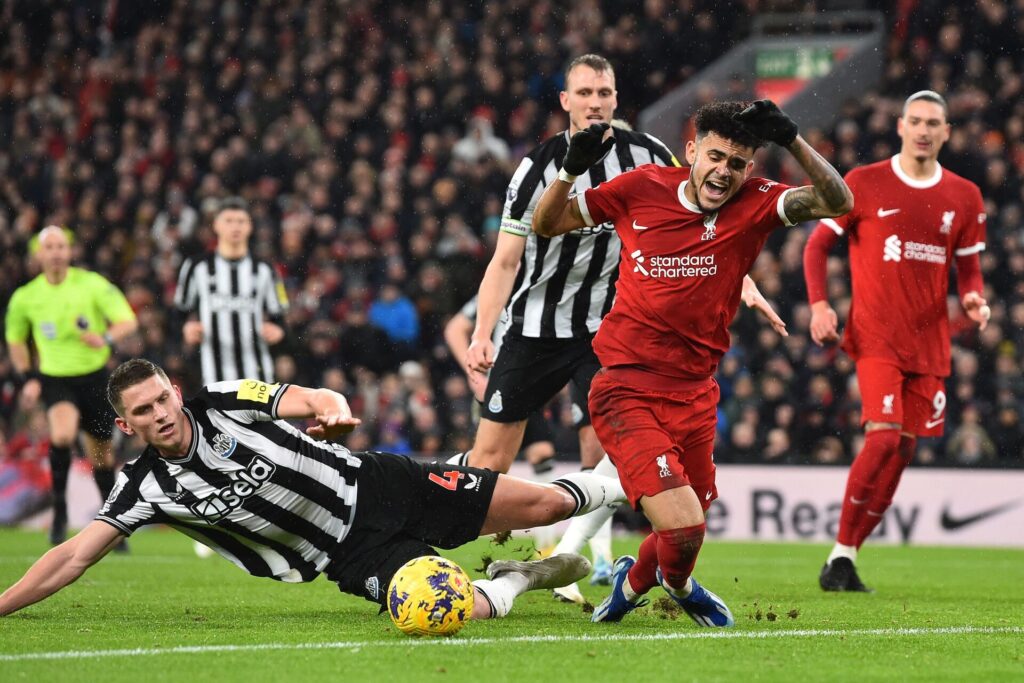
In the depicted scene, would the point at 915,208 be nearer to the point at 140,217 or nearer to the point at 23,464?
the point at 23,464

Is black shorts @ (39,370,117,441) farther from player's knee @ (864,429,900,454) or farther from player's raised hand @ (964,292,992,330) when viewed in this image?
player's raised hand @ (964,292,992,330)

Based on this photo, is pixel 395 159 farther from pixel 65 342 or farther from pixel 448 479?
pixel 448 479

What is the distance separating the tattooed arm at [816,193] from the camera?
535 centimetres

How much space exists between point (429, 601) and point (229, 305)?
243 inches

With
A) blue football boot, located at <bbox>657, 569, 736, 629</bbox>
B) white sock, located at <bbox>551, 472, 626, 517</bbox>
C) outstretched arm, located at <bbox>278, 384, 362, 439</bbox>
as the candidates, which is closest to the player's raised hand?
white sock, located at <bbox>551, 472, 626, 517</bbox>

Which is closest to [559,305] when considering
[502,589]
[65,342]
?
[502,589]

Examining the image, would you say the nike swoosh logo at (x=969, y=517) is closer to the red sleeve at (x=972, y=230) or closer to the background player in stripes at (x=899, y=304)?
the background player in stripes at (x=899, y=304)

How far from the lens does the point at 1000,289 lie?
48.0 feet

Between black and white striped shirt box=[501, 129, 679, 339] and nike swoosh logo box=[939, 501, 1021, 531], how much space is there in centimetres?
693

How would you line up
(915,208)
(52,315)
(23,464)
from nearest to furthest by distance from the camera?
(915,208) < (52,315) < (23,464)

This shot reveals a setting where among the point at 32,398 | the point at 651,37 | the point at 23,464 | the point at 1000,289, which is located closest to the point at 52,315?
the point at 32,398

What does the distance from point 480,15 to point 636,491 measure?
52.9 ft

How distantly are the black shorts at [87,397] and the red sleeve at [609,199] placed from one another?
638 cm

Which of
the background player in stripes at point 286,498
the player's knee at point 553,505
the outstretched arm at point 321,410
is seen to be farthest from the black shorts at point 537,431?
the outstretched arm at point 321,410
